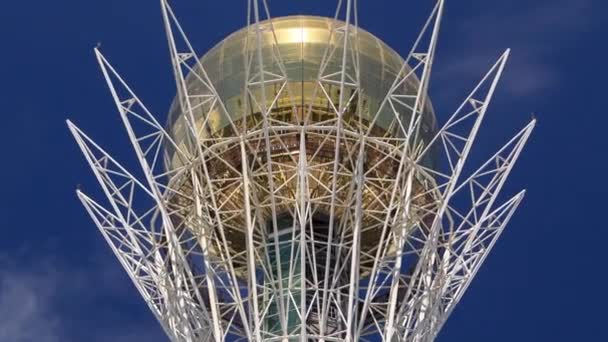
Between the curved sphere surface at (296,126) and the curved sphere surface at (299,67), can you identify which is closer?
the curved sphere surface at (296,126)

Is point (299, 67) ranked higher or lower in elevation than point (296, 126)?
higher

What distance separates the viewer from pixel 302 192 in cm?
5738

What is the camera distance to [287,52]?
2430 inches

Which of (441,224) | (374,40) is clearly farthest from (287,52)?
(441,224)

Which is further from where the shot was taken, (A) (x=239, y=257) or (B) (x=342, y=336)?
(A) (x=239, y=257)

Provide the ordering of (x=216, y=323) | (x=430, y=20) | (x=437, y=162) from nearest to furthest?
(x=216, y=323)
(x=430, y=20)
(x=437, y=162)

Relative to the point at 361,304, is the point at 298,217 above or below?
above

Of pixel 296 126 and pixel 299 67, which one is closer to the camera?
pixel 296 126

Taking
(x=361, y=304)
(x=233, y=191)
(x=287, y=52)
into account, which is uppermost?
(x=287, y=52)

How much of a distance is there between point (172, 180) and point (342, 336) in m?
8.43

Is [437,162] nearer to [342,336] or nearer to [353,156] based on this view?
[353,156]

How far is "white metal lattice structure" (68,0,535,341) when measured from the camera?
5778cm

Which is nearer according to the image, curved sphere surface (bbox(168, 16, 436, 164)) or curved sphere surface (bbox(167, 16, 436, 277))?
curved sphere surface (bbox(167, 16, 436, 277))

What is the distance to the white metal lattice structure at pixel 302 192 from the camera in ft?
190
